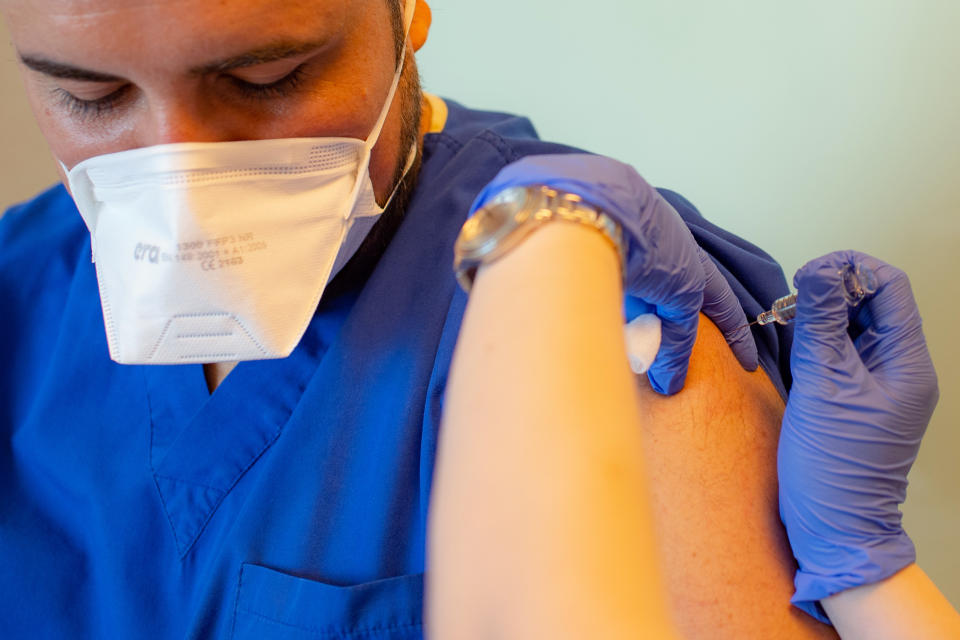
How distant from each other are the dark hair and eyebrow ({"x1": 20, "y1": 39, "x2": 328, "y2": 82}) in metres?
0.14

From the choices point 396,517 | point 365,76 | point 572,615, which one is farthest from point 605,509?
point 365,76

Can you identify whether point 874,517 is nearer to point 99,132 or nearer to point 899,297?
point 899,297

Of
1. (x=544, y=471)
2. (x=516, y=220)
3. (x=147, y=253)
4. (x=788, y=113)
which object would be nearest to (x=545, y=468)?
(x=544, y=471)

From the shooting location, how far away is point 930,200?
101 centimetres

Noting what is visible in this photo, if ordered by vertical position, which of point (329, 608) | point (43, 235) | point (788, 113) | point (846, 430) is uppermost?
point (788, 113)

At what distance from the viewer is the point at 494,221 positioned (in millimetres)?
463

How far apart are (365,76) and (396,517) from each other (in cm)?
47

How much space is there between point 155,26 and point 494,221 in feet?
1.22

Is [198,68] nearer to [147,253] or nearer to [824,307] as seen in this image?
[147,253]

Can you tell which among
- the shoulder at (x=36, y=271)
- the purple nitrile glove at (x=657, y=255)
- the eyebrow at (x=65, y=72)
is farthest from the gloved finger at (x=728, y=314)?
the shoulder at (x=36, y=271)

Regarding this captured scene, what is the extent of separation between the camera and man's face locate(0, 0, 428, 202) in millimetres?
608

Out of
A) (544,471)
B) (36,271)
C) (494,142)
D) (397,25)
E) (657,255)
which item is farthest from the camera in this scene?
(36,271)

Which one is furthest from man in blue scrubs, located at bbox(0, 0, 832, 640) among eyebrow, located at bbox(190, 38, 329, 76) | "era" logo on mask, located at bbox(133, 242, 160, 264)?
"era" logo on mask, located at bbox(133, 242, 160, 264)

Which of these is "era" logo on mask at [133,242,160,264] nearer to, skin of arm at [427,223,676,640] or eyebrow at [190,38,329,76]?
eyebrow at [190,38,329,76]
